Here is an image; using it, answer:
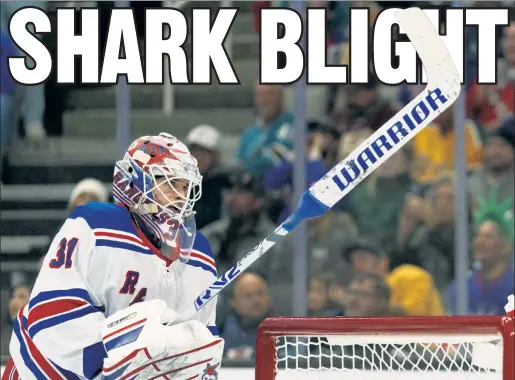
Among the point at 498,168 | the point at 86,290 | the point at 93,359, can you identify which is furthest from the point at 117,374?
the point at 498,168

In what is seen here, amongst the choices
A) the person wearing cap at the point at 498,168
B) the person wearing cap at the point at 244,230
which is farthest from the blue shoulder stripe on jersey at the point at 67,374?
the person wearing cap at the point at 498,168

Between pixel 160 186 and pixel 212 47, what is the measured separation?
7.27ft

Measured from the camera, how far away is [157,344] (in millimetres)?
2326

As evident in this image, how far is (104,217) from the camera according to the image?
245 cm

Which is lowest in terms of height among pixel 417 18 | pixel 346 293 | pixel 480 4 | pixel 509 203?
pixel 346 293

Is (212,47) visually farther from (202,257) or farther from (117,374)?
(117,374)

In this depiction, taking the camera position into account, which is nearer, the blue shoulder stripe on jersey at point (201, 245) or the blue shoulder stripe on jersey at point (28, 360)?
the blue shoulder stripe on jersey at point (28, 360)

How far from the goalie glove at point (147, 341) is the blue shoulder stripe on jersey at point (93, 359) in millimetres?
25

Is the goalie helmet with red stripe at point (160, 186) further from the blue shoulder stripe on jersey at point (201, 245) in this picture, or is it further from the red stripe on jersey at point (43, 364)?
the red stripe on jersey at point (43, 364)

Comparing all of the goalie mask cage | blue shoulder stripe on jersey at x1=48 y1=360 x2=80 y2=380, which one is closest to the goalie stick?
the goalie mask cage

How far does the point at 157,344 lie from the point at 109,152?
7.08 feet

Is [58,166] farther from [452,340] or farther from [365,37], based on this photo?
[452,340]

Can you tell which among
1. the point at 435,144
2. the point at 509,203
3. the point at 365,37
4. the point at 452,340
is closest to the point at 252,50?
the point at 365,37

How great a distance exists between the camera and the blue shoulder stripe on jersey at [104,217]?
2.44 meters
